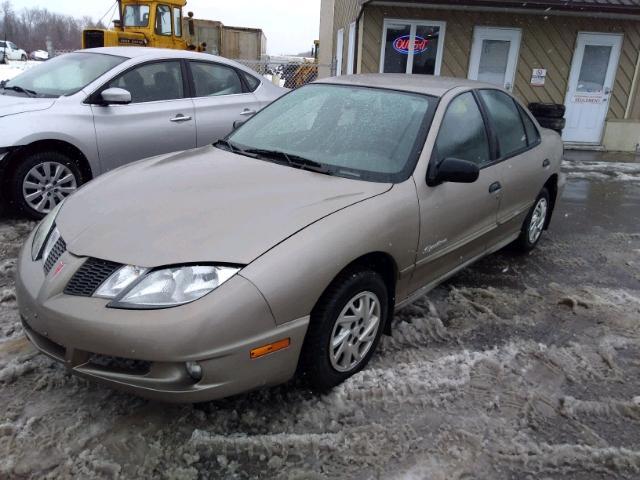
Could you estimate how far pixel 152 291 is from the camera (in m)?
2.17

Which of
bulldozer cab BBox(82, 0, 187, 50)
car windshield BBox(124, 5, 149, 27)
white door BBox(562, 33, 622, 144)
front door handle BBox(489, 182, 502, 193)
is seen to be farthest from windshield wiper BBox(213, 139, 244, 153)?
car windshield BBox(124, 5, 149, 27)

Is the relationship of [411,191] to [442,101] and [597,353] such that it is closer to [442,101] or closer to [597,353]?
[442,101]

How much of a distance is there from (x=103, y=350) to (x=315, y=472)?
3.34ft

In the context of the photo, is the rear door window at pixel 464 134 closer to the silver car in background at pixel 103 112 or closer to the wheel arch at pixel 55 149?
the silver car in background at pixel 103 112

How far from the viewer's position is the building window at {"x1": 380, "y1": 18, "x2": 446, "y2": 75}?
1054 cm

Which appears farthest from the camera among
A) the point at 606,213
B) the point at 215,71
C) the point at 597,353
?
the point at 606,213

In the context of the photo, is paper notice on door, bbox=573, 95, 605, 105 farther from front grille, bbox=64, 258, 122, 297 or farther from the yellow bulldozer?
front grille, bbox=64, 258, 122, 297

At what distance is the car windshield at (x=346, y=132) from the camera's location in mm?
3055

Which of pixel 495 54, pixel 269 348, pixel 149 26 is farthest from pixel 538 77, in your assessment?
pixel 269 348

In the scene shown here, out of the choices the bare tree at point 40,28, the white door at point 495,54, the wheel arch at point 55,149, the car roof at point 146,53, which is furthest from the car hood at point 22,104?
the bare tree at point 40,28

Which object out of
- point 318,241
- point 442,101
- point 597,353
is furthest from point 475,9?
point 318,241

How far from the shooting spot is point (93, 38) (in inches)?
547

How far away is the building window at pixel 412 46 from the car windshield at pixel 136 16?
7565mm

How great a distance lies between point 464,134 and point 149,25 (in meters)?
13.3
